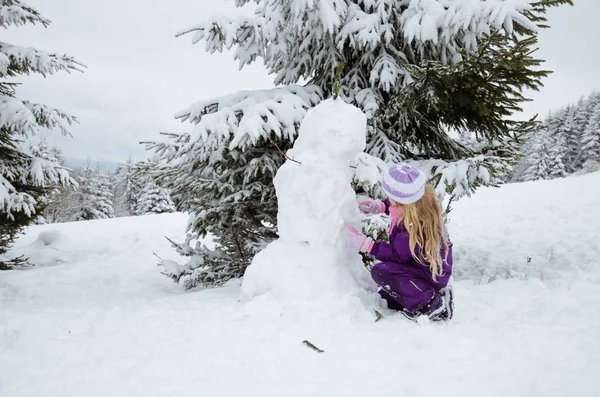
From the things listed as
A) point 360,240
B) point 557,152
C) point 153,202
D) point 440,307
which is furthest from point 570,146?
point 360,240

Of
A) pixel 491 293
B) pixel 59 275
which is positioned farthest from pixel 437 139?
pixel 59 275

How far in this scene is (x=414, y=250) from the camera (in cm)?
309

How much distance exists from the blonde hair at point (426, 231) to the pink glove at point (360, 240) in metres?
0.38

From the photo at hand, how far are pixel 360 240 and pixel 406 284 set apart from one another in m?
0.59

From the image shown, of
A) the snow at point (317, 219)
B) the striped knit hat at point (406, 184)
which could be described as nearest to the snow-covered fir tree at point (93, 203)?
the snow at point (317, 219)

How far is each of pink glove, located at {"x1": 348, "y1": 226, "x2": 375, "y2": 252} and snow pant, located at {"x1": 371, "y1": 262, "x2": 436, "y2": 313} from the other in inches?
9.2

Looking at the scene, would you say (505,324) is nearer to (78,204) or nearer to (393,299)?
(393,299)

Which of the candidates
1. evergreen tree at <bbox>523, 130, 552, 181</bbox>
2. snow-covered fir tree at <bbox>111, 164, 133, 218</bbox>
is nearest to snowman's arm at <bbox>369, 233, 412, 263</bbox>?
evergreen tree at <bbox>523, 130, 552, 181</bbox>

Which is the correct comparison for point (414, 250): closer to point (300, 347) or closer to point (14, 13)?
point (300, 347)

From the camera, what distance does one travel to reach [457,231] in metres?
10.8

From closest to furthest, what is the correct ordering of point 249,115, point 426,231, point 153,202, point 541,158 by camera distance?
1. point 426,231
2. point 249,115
3. point 153,202
4. point 541,158

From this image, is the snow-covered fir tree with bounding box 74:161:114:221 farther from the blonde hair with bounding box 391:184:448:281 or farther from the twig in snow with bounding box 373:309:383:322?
the blonde hair with bounding box 391:184:448:281

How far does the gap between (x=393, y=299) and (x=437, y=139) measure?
2.94 m

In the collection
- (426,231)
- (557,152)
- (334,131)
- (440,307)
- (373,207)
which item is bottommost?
(557,152)
